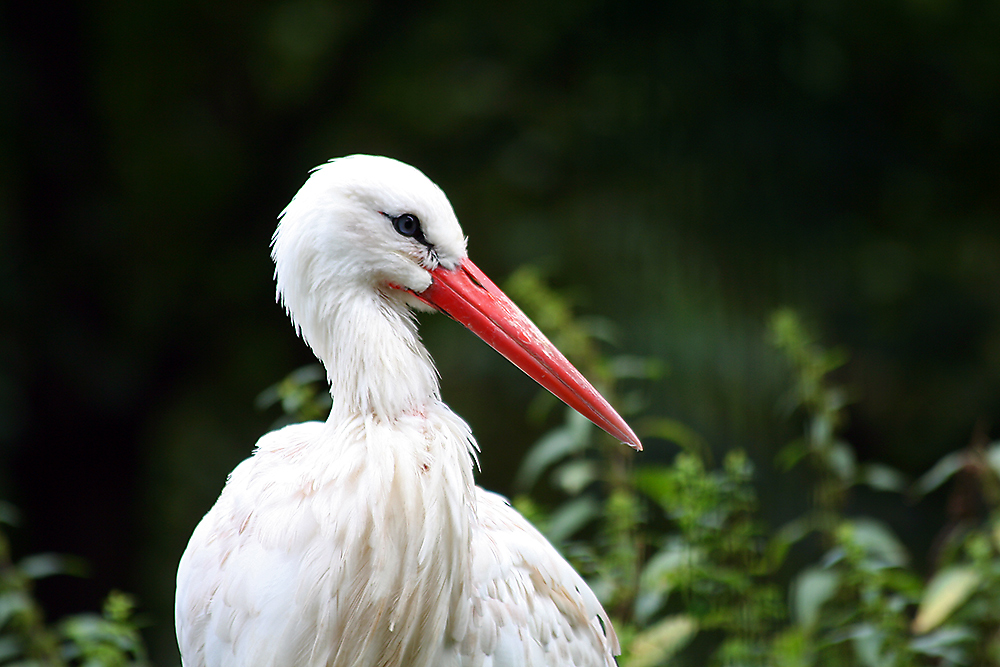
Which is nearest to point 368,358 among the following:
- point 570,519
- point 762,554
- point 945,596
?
point 570,519

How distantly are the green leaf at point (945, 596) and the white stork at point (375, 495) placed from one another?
80 centimetres

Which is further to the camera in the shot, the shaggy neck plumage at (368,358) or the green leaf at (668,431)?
the green leaf at (668,431)

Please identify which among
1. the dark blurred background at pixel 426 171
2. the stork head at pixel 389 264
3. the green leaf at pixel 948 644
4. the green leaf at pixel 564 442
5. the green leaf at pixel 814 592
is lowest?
the green leaf at pixel 948 644

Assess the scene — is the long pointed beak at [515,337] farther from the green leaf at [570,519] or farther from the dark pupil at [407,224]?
the green leaf at [570,519]

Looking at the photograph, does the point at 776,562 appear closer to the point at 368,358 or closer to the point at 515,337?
the point at 515,337

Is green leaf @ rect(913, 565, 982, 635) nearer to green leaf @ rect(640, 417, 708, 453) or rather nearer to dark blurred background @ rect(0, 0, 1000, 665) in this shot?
green leaf @ rect(640, 417, 708, 453)

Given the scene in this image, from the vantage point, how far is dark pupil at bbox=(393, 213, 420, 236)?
5.27 feet

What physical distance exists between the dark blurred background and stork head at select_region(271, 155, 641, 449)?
2339 mm


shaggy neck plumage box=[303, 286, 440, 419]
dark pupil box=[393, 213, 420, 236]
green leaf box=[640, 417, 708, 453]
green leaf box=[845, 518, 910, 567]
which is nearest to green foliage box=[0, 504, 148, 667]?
shaggy neck plumage box=[303, 286, 440, 419]

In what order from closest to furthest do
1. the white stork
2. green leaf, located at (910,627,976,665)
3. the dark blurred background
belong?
1. the white stork
2. green leaf, located at (910,627,976,665)
3. the dark blurred background

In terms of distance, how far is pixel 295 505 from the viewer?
153 centimetres

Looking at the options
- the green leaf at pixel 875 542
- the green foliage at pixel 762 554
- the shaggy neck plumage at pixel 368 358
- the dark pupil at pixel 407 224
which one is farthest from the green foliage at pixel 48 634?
the green leaf at pixel 875 542

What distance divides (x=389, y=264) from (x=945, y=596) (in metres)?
1.38

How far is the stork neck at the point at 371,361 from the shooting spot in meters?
1.57
